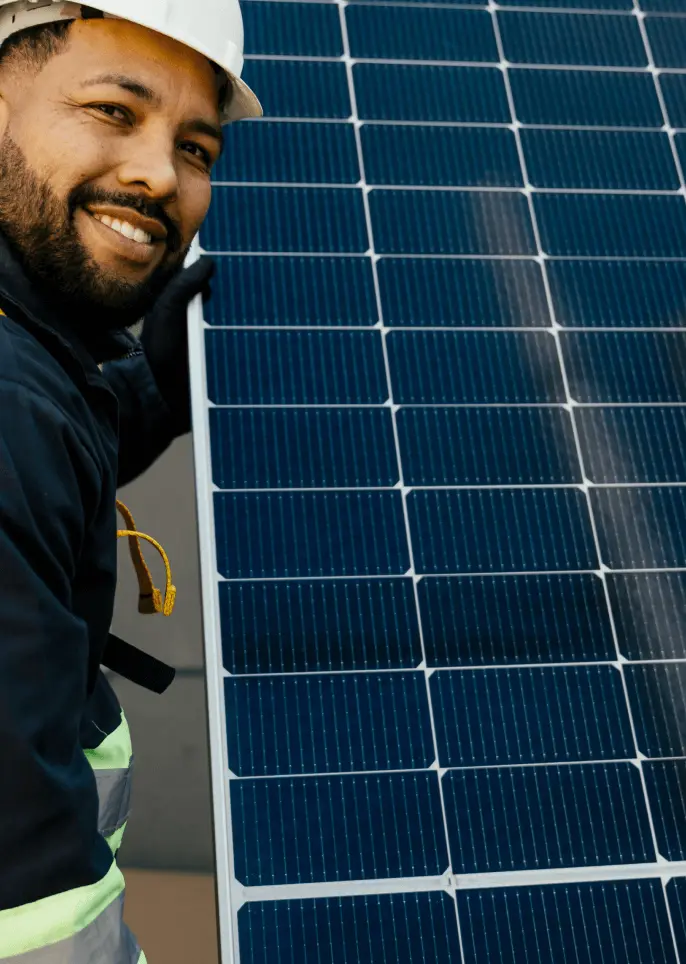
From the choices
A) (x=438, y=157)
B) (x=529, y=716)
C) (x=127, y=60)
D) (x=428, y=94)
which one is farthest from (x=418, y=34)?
(x=529, y=716)

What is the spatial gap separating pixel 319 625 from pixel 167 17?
233cm

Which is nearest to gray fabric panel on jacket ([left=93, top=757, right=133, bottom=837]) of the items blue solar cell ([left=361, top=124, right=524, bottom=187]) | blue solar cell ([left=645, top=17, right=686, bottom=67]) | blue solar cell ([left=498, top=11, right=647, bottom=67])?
blue solar cell ([left=361, top=124, right=524, bottom=187])

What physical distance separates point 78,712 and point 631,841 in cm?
273

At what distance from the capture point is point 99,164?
2234 millimetres

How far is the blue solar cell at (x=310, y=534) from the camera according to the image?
4.03m

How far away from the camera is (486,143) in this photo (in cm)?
493

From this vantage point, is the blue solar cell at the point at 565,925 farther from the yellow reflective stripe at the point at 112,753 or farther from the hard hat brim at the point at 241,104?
the hard hat brim at the point at 241,104

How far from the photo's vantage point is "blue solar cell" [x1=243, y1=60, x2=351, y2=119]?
15.9 ft

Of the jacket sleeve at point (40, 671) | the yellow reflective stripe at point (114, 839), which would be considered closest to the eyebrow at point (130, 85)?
Result: the jacket sleeve at point (40, 671)

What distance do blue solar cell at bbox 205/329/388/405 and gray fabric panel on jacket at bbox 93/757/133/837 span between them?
1.92 metres

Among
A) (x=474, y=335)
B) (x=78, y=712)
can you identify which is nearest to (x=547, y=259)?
(x=474, y=335)

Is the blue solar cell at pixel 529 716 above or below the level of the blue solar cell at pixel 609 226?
below

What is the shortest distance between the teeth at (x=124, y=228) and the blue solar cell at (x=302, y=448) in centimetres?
194

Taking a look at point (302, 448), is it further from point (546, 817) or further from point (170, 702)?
point (170, 702)
